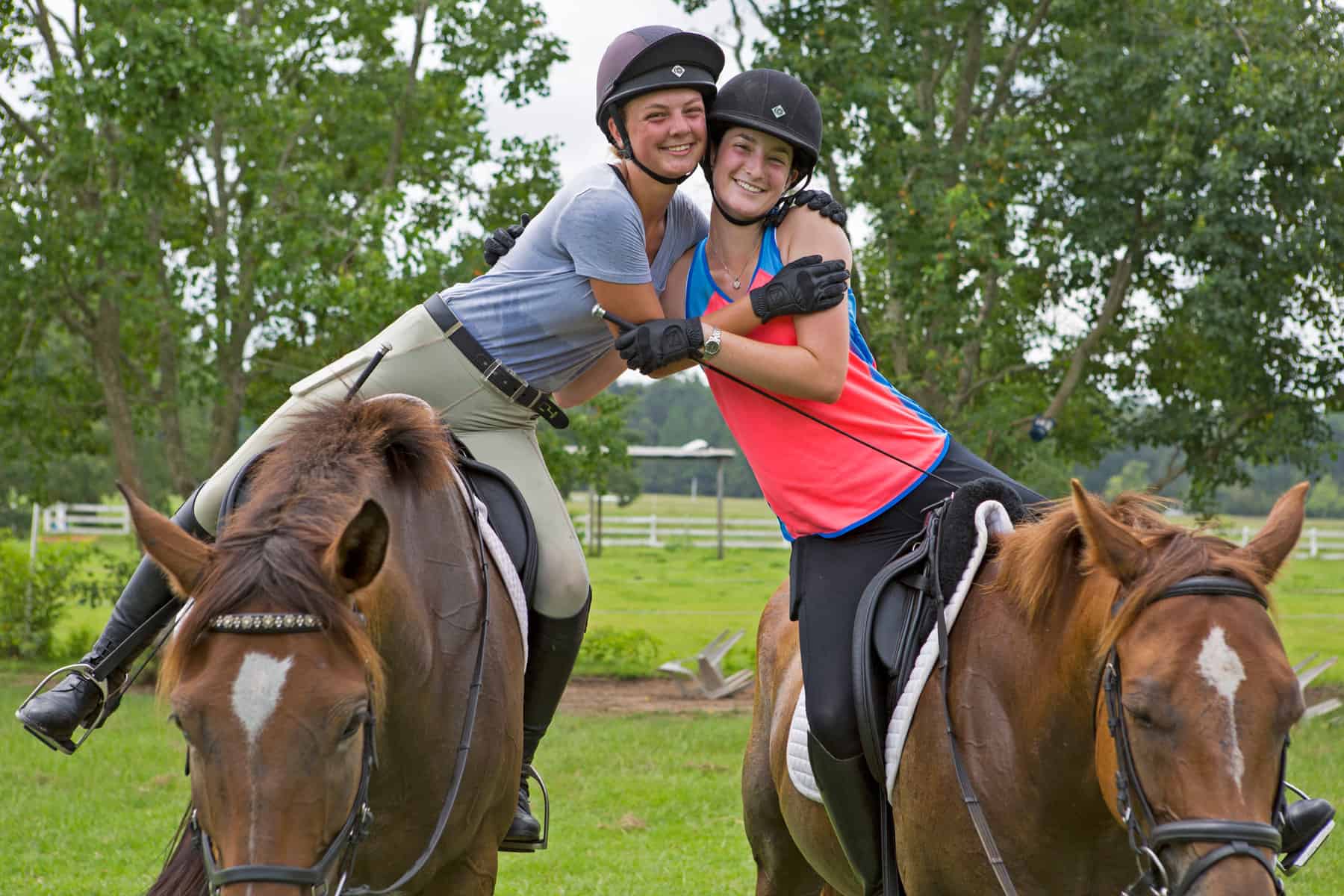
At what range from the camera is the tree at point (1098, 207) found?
496 inches

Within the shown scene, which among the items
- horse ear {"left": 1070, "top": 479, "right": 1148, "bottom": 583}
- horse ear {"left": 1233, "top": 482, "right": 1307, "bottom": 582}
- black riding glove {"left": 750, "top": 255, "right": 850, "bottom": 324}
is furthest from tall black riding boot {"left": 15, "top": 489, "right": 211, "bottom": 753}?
horse ear {"left": 1233, "top": 482, "right": 1307, "bottom": 582}

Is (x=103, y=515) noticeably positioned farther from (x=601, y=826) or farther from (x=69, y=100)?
(x=601, y=826)

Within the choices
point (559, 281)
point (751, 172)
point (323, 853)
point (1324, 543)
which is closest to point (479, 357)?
point (559, 281)

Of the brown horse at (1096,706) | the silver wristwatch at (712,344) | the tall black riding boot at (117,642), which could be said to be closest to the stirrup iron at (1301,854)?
the brown horse at (1096,706)

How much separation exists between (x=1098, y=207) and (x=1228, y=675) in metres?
11.4

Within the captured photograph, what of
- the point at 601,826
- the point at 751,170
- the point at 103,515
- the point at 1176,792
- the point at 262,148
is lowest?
the point at 103,515

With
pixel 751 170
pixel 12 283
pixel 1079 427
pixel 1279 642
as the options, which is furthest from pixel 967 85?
pixel 1279 642

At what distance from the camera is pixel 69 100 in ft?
41.5

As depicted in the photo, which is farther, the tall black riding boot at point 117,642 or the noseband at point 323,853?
the tall black riding boot at point 117,642

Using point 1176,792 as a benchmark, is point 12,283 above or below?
above

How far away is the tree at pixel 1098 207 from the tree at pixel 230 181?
10.7ft

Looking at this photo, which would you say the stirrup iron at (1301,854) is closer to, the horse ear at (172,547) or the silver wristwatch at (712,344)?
the silver wristwatch at (712,344)

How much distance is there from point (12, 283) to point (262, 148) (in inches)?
116

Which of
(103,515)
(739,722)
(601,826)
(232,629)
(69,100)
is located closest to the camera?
(232,629)
